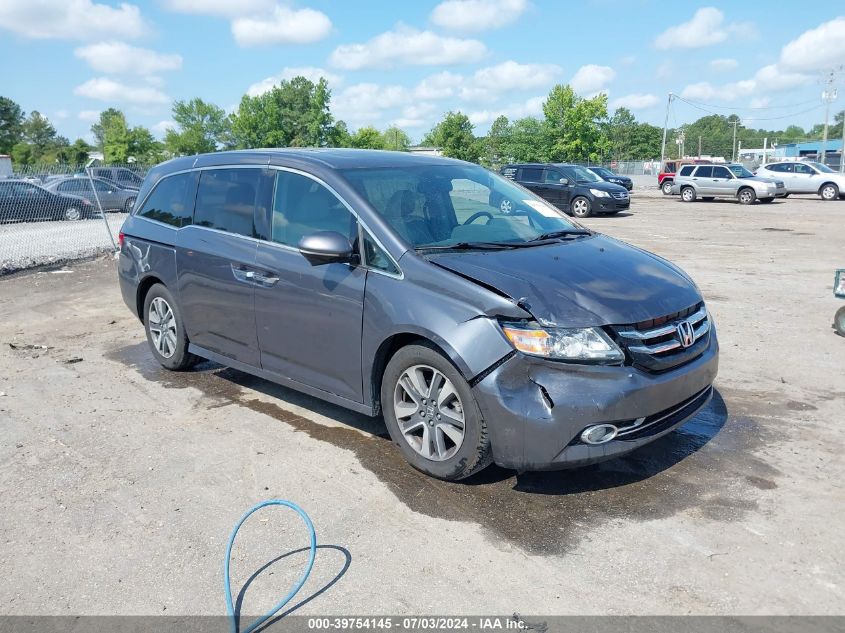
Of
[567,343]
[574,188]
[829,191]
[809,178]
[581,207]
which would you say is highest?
[567,343]

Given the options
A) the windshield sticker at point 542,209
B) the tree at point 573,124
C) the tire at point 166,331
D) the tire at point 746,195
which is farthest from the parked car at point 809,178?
the tree at point 573,124

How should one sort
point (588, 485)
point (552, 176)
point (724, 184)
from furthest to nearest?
point (724, 184), point (552, 176), point (588, 485)

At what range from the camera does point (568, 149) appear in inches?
2842

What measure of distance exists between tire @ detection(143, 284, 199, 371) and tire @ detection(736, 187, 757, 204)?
88.6 ft

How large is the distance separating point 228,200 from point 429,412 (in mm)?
2477

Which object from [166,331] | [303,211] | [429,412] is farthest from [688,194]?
[429,412]

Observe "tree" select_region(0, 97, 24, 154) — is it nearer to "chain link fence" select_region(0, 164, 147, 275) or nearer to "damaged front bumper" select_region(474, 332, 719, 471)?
"chain link fence" select_region(0, 164, 147, 275)

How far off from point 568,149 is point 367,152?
70238 mm

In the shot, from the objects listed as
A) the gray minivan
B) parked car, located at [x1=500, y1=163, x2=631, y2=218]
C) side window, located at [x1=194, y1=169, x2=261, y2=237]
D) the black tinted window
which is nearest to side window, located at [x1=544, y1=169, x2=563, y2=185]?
parked car, located at [x1=500, y1=163, x2=631, y2=218]

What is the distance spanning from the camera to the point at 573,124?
71.4 metres

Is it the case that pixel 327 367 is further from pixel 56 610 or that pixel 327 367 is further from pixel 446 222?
pixel 56 610

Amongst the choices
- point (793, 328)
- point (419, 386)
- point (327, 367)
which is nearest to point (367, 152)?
point (327, 367)

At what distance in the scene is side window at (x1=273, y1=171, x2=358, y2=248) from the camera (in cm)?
450

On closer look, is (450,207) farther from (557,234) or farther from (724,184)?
(724,184)
